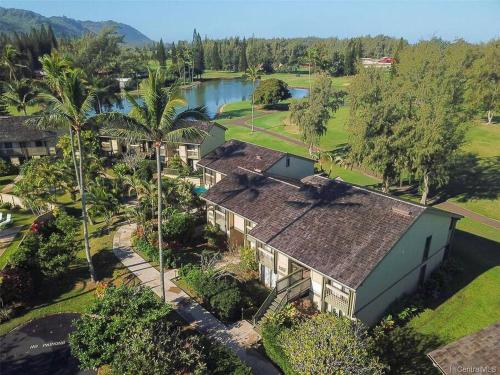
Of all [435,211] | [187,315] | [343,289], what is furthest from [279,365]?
[435,211]

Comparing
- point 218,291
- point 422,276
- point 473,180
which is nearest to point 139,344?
point 218,291

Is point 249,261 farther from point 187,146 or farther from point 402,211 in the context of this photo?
point 187,146

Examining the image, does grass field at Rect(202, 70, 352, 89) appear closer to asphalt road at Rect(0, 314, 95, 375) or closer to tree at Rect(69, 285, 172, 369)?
tree at Rect(69, 285, 172, 369)

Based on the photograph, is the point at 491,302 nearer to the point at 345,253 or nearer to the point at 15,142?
the point at 345,253

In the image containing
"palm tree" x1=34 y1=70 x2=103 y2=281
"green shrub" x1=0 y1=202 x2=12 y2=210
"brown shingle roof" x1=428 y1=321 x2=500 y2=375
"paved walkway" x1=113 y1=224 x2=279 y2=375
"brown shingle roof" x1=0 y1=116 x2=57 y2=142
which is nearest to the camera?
"brown shingle roof" x1=428 y1=321 x2=500 y2=375

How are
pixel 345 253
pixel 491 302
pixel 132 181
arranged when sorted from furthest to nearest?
1. pixel 132 181
2. pixel 491 302
3. pixel 345 253

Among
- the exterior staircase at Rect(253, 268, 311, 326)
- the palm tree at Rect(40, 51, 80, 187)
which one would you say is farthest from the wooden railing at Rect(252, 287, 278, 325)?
the palm tree at Rect(40, 51, 80, 187)

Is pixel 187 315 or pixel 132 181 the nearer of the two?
pixel 187 315
